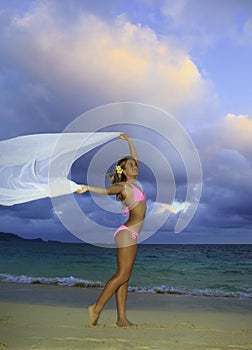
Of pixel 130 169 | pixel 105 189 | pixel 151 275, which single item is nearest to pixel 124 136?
pixel 130 169

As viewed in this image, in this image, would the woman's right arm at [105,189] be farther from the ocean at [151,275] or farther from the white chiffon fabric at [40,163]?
the ocean at [151,275]

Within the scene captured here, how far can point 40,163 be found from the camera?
5.54 metres

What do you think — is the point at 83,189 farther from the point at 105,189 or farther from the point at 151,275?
the point at 151,275

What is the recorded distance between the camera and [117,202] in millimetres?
5469

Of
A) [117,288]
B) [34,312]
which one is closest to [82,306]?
[34,312]

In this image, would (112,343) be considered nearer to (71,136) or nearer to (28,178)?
(28,178)

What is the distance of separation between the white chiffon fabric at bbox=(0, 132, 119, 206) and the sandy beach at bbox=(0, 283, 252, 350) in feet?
5.12

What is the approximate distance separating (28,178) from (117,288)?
171cm

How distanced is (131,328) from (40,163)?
2309mm

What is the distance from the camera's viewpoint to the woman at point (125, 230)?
520cm

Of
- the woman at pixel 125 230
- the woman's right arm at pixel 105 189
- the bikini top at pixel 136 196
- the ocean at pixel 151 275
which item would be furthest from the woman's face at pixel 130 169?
the ocean at pixel 151 275

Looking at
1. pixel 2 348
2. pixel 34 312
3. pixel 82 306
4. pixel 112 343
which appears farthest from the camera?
pixel 82 306

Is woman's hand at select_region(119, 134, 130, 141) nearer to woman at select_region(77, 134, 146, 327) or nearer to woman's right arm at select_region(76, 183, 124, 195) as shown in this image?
woman at select_region(77, 134, 146, 327)

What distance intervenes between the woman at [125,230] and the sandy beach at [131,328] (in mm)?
308
